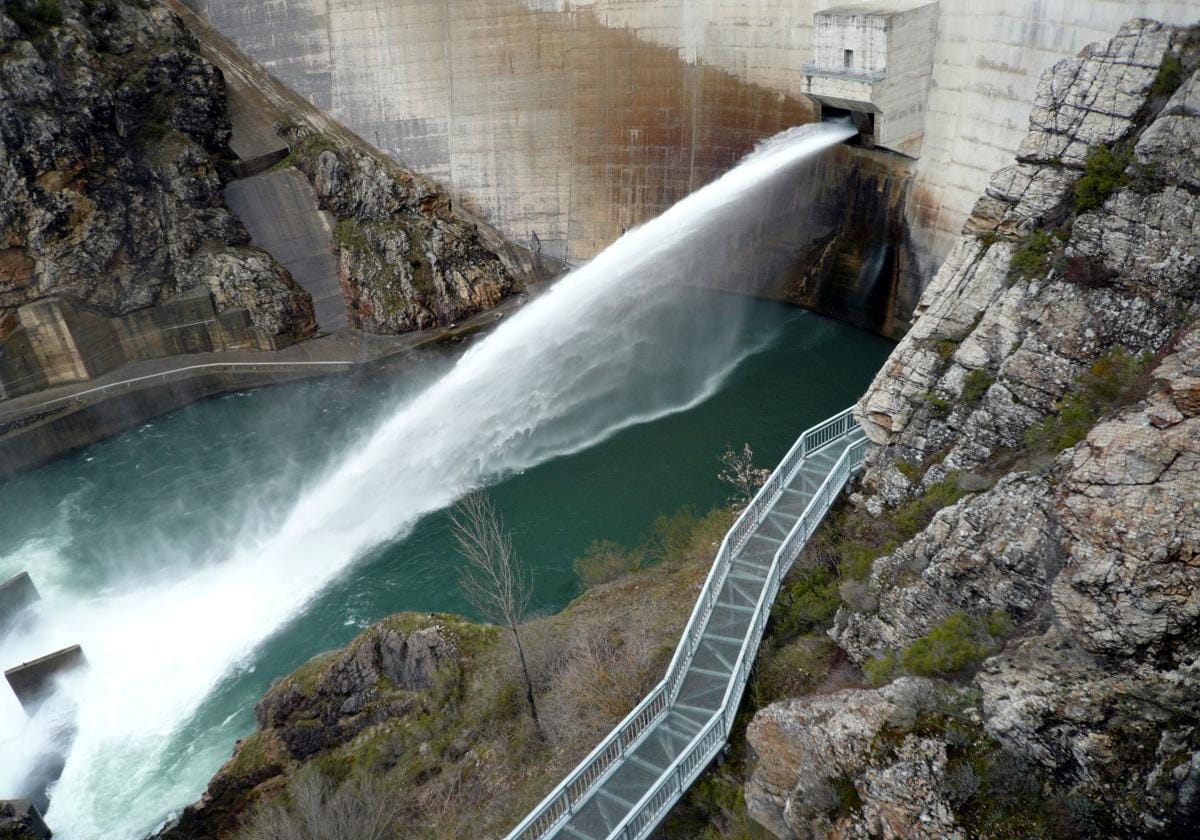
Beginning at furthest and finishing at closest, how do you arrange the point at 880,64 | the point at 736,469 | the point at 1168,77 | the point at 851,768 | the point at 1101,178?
the point at 880,64, the point at 736,469, the point at 1168,77, the point at 1101,178, the point at 851,768

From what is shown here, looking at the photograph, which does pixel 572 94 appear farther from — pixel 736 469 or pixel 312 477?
pixel 736 469

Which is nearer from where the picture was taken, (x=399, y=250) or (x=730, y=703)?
(x=730, y=703)

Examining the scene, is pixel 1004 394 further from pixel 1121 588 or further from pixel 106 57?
pixel 106 57

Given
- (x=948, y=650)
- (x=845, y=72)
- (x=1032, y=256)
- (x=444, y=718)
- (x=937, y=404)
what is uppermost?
(x=845, y=72)

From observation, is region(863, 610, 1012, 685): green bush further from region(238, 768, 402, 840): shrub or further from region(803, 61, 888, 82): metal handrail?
region(803, 61, 888, 82): metal handrail

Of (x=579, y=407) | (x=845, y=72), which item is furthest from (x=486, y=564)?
(x=845, y=72)

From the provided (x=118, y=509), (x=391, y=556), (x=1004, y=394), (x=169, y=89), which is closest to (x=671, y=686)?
(x=1004, y=394)
